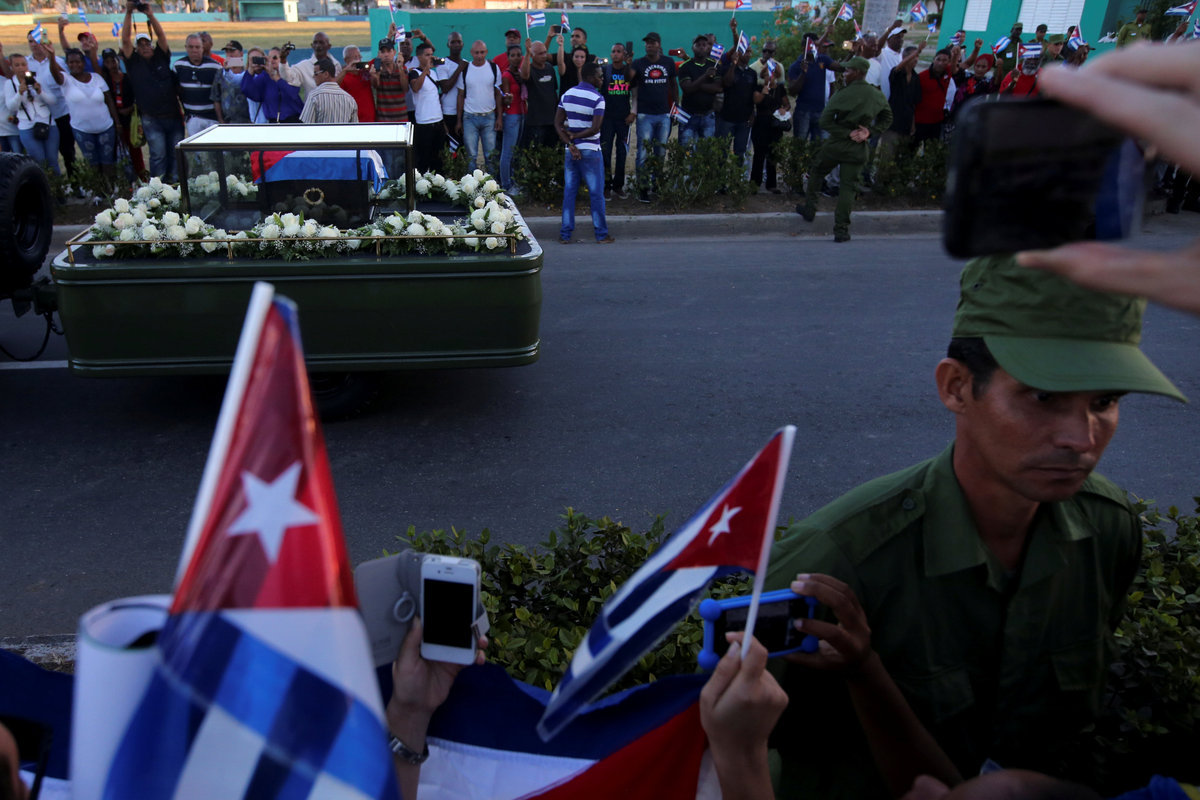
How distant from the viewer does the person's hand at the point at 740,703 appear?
152 centimetres

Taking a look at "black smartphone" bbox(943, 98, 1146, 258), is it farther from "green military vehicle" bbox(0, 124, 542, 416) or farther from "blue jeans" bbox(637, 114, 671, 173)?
"blue jeans" bbox(637, 114, 671, 173)

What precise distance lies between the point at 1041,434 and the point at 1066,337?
197 mm

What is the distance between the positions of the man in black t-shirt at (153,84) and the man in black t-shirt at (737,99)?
690cm

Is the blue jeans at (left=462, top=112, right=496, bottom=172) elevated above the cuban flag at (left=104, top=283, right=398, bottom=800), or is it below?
below

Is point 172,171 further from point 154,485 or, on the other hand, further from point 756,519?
point 756,519

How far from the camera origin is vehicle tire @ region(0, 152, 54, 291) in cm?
618

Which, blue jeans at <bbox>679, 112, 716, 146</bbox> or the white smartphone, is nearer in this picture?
the white smartphone

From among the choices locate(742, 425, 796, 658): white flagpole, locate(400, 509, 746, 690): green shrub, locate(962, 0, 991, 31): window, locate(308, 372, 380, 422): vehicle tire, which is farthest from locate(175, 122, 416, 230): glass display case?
locate(962, 0, 991, 31): window

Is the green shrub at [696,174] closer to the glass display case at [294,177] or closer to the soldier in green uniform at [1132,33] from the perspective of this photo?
the glass display case at [294,177]

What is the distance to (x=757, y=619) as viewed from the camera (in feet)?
5.62

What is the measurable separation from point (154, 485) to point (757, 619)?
4.70 m

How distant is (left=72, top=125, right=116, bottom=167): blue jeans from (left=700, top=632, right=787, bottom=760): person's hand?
12767mm

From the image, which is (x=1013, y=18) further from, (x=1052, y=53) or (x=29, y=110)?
(x=29, y=110)

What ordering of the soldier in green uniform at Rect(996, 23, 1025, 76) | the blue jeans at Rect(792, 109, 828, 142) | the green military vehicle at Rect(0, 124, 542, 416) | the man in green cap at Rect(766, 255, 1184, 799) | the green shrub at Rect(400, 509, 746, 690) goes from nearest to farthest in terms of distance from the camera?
the man in green cap at Rect(766, 255, 1184, 799), the green shrub at Rect(400, 509, 746, 690), the green military vehicle at Rect(0, 124, 542, 416), the blue jeans at Rect(792, 109, 828, 142), the soldier in green uniform at Rect(996, 23, 1025, 76)
